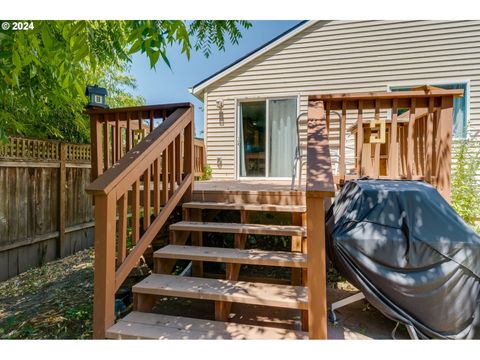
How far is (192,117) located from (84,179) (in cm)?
352

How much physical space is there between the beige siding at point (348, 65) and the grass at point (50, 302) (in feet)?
10.9

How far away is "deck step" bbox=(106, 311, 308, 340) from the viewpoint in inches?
70.3

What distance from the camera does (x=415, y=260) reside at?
1875 millimetres

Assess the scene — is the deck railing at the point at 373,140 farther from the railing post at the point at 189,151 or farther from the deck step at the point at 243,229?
the railing post at the point at 189,151

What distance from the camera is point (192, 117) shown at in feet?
10.1

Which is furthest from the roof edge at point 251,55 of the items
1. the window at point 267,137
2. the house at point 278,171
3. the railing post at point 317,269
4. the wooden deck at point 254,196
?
the railing post at point 317,269

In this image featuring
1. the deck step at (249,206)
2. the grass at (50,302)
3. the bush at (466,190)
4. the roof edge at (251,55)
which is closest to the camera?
the grass at (50,302)

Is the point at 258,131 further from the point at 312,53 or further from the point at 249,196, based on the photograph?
the point at 249,196

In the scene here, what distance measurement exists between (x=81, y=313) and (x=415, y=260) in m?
2.87

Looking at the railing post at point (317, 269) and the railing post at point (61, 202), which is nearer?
the railing post at point (317, 269)

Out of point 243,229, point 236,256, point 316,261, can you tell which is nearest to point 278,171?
point 243,229

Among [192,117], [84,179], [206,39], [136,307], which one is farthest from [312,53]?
[136,307]

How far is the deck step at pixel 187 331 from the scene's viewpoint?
1.79m

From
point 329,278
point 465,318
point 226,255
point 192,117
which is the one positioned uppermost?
point 192,117
